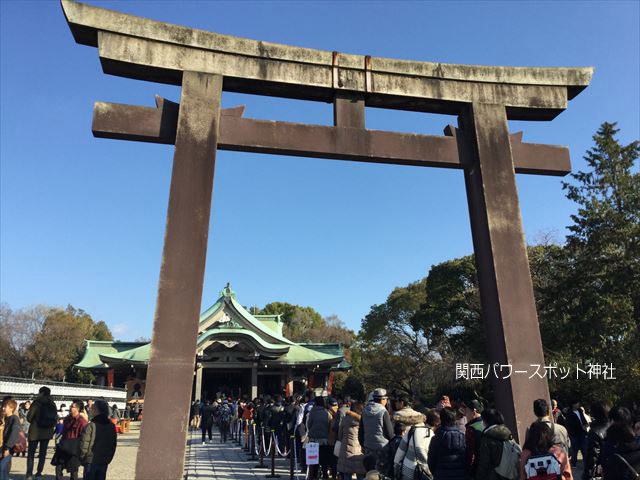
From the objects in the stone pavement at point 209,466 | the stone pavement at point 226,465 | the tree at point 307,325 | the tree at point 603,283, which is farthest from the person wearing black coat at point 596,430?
the tree at point 307,325

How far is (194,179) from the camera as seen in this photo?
620cm

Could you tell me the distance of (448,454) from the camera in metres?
4.79

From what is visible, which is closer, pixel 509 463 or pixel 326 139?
pixel 509 463

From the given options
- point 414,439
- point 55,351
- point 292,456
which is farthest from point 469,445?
point 55,351

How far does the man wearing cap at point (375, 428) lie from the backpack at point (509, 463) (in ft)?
5.95

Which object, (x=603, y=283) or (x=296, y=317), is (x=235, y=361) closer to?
(x=603, y=283)

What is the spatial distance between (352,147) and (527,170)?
2694 mm

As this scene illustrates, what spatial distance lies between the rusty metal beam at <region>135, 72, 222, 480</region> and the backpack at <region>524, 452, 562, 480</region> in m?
3.46

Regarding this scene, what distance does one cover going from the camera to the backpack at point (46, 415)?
8758mm

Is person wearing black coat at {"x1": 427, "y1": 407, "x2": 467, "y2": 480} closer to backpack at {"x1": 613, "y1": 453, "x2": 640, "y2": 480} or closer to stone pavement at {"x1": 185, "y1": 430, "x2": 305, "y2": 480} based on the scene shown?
backpack at {"x1": 613, "y1": 453, "x2": 640, "y2": 480}

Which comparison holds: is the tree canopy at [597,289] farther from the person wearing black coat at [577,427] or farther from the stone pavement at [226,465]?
the stone pavement at [226,465]

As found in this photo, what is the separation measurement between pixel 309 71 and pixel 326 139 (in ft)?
3.25

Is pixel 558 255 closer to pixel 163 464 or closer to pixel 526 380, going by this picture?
pixel 526 380

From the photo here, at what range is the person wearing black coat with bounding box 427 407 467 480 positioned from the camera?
4.75m
